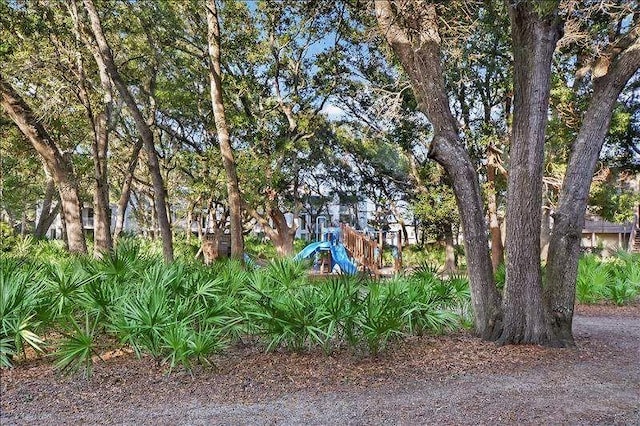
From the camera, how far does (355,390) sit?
4.61 m

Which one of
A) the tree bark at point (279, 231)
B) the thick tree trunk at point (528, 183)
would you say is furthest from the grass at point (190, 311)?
the tree bark at point (279, 231)

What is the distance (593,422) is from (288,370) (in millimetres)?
2721

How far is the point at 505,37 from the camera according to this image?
10641 mm

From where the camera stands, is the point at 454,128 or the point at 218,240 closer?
the point at 454,128

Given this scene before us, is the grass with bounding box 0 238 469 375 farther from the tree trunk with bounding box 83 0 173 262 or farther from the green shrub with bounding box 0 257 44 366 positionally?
the tree trunk with bounding box 83 0 173 262

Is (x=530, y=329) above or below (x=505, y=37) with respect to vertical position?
below

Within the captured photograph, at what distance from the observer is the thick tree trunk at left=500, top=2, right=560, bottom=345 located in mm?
5996

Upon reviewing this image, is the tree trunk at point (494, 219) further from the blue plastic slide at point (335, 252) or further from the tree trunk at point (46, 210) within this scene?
the tree trunk at point (46, 210)

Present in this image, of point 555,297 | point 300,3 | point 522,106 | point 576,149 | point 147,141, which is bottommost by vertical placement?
point 555,297

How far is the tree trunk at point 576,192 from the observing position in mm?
6094

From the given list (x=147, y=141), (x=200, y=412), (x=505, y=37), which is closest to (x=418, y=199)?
(x=505, y=37)

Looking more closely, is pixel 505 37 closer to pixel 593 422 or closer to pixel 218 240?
pixel 593 422

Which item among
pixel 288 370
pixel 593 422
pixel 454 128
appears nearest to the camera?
pixel 593 422

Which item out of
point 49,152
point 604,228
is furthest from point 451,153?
point 604,228
